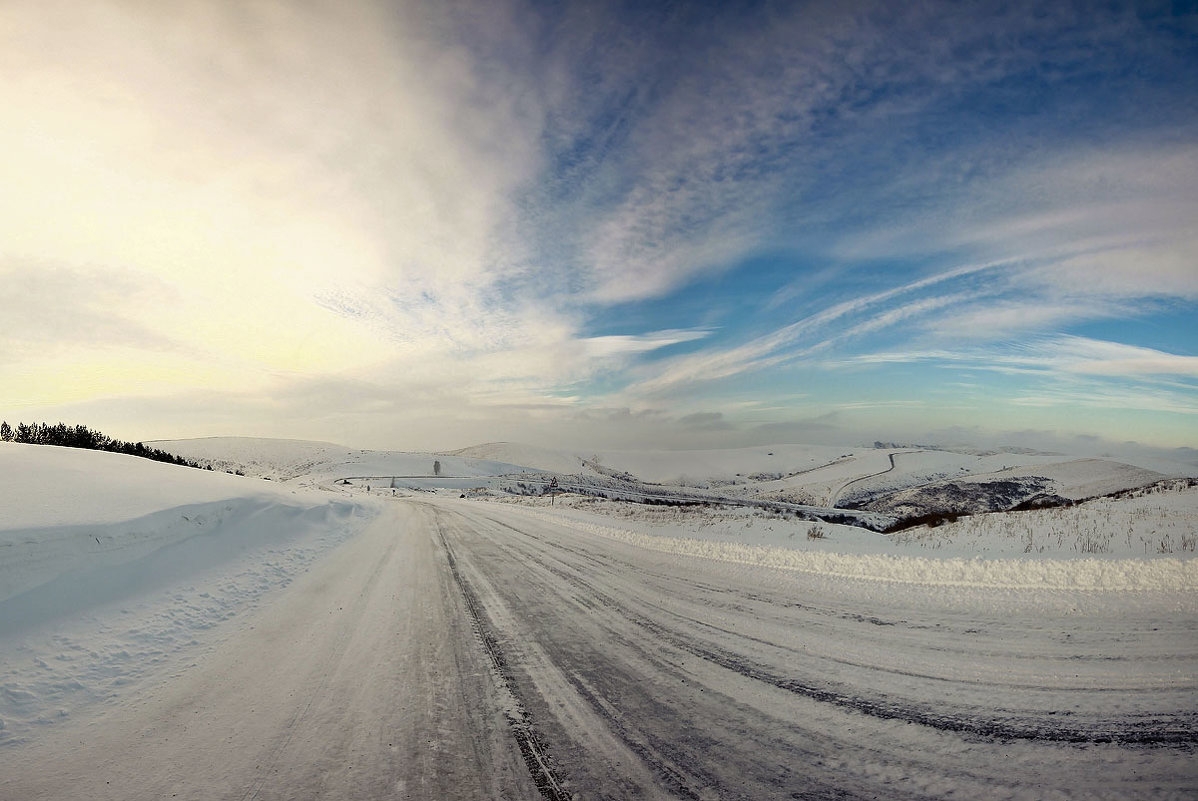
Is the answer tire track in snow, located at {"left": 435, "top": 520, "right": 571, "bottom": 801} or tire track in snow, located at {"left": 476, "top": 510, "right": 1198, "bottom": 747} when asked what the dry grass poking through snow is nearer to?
tire track in snow, located at {"left": 476, "top": 510, "right": 1198, "bottom": 747}

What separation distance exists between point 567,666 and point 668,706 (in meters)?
1.26

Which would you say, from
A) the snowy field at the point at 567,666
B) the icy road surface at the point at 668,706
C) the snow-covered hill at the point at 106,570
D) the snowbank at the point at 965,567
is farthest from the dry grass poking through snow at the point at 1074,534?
the snow-covered hill at the point at 106,570

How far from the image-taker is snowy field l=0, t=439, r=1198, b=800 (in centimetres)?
338

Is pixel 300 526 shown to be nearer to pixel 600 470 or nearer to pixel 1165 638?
pixel 1165 638

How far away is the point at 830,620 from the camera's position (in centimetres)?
660

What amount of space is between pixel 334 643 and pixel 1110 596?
32.8 feet

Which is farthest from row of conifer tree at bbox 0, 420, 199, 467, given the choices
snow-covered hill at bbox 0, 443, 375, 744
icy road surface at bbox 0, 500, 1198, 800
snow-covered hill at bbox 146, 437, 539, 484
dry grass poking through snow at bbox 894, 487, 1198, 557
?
snow-covered hill at bbox 146, 437, 539, 484

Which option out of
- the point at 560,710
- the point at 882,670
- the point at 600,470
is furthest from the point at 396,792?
the point at 600,470

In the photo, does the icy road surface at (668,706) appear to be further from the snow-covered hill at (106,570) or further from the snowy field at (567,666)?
the snow-covered hill at (106,570)

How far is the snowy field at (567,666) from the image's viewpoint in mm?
3383

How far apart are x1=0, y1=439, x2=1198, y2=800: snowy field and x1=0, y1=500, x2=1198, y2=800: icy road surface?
26mm

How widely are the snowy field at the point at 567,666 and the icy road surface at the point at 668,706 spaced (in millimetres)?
26

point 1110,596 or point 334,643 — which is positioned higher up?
point 1110,596

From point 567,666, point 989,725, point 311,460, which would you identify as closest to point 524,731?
point 567,666
